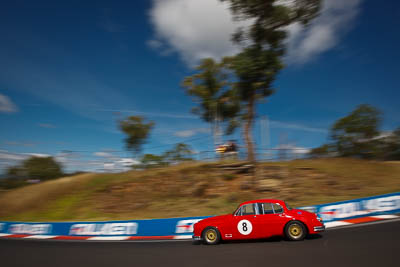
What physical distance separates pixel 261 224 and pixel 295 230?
108cm

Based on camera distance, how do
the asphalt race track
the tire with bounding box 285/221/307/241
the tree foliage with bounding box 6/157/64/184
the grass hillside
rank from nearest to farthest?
the asphalt race track < the tire with bounding box 285/221/307/241 < the grass hillside < the tree foliage with bounding box 6/157/64/184

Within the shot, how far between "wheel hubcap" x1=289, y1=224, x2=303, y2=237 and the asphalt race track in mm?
368

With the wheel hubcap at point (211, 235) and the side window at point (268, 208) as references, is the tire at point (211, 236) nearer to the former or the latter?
the wheel hubcap at point (211, 235)

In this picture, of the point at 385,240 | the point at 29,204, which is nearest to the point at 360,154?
the point at 385,240

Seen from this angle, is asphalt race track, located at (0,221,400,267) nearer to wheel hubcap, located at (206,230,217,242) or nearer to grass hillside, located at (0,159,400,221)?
wheel hubcap, located at (206,230,217,242)

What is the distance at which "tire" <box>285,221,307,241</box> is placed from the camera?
8.35 m

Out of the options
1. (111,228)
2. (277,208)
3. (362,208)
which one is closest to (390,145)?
(362,208)

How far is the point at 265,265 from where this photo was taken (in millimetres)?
6141

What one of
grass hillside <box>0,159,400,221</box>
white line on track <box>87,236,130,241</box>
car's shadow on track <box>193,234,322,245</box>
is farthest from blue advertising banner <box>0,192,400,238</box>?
grass hillside <box>0,159,400,221</box>

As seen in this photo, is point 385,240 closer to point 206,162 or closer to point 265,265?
point 265,265

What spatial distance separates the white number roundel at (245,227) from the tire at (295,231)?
47.1 inches

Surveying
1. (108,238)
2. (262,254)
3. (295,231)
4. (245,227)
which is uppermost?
(108,238)

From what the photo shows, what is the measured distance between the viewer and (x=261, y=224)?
881cm

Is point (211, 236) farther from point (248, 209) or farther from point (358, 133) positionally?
point (358, 133)
